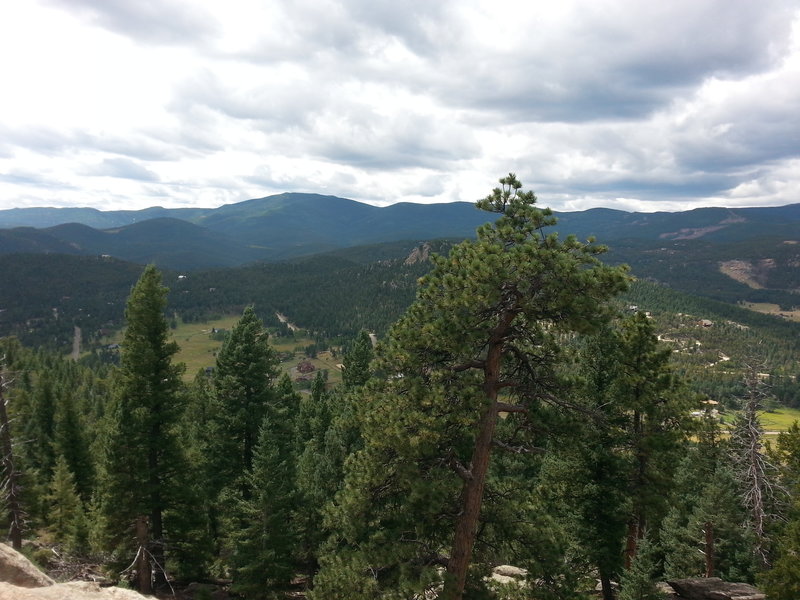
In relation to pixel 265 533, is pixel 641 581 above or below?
above

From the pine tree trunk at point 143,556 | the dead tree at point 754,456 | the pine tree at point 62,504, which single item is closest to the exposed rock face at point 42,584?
the pine tree trunk at point 143,556

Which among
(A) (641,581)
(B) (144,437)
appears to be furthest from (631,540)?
(B) (144,437)

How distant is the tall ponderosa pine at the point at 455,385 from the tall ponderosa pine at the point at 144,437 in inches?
439

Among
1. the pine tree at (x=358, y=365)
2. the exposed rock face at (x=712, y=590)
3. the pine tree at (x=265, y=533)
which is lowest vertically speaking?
the exposed rock face at (x=712, y=590)

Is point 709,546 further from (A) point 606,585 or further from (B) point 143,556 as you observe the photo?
(B) point 143,556

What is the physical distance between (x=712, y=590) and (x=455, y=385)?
1739 centimetres

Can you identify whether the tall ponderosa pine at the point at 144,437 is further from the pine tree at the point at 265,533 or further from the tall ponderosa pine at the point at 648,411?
the tall ponderosa pine at the point at 648,411

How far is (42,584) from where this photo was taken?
11.7 metres

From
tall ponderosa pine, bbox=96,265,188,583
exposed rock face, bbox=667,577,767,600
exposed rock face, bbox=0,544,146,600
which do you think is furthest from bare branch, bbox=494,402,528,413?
tall ponderosa pine, bbox=96,265,188,583

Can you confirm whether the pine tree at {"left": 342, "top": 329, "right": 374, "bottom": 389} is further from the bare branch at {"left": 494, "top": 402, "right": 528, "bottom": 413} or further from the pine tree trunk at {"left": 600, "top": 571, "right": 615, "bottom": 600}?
the bare branch at {"left": 494, "top": 402, "right": 528, "bottom": 413}

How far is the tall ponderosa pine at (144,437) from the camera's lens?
20.2m

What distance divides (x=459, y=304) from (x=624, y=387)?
9.21m

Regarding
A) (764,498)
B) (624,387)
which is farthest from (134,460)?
(764,498)

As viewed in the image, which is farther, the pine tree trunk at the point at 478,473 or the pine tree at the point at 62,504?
the pine tree at the point at 62,504
